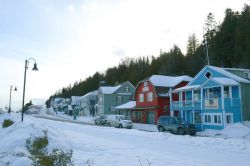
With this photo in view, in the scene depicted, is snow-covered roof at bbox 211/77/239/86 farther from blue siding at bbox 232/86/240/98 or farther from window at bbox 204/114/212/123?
window at bbox 204/114/212/123

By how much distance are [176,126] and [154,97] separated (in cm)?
1818

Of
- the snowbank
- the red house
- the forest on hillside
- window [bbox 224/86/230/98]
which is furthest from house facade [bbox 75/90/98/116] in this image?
the snowbank

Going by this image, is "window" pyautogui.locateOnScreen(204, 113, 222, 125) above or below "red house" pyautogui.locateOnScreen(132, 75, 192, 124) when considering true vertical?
below

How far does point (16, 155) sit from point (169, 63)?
8755 cm

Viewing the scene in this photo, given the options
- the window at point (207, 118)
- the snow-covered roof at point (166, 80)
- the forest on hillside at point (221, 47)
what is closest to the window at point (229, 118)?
the window at point (207, 118)

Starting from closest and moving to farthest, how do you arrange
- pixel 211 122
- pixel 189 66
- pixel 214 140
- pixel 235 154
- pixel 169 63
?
pixel 235 154
pixel 214 140
pixel 211 122
pixel 189 66
pixel 169 63

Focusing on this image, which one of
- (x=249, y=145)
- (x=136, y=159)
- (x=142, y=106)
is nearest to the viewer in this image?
(x=136, y=159)

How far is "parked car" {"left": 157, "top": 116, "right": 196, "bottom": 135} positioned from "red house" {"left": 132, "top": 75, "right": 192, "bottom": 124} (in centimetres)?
1518

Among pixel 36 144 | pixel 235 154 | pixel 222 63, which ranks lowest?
pixel 235 154

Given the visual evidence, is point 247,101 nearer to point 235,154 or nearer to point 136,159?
point 235,154

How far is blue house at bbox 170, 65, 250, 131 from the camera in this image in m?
37.3

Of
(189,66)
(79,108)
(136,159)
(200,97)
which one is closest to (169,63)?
(189,66)

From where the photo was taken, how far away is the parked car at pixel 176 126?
110 ft

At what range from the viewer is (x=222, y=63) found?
68.5 metres
